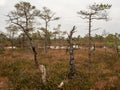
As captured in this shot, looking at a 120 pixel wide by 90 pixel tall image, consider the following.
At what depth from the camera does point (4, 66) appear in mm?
23203

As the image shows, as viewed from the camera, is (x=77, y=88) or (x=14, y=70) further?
(x=14, y=70)

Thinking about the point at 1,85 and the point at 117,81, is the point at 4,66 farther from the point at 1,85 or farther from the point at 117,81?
the point at 117,81

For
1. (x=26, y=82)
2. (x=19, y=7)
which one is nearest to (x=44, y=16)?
(x=19, y=7)

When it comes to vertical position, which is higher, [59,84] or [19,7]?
[19,7]

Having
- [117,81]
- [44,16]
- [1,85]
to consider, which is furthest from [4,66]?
[44,16]

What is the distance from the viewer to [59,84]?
1503 centimetres

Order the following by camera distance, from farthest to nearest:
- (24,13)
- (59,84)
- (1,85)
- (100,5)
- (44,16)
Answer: (44,16), (24,13), (100,5), (1,85), (59,84)

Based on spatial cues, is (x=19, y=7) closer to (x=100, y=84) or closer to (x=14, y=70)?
(x=14, y=70)

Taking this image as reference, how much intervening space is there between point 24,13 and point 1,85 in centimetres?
2010

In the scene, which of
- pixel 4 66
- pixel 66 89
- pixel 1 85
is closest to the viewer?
pixel 66 89

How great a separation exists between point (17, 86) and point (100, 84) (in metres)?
5.66

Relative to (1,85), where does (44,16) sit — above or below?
above

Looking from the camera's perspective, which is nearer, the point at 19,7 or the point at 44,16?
the point at 19,7

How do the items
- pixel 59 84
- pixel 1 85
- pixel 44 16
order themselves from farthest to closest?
pixel 44 16
pixel 1 85
pixel 59 84
